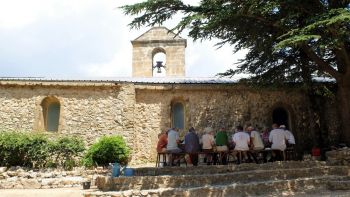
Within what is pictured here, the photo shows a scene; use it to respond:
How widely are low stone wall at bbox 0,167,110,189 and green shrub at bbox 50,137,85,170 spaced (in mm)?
664

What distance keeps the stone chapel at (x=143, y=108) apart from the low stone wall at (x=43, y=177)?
250 cm

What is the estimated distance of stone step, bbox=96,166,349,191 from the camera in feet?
35.6

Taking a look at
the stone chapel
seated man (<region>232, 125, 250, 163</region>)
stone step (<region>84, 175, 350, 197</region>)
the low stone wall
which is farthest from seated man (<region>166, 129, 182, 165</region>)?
the stone chapel

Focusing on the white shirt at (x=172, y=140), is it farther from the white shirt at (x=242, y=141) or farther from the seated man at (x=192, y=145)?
the white shirt at (x=242, y=141)

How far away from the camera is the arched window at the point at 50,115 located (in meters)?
17.5

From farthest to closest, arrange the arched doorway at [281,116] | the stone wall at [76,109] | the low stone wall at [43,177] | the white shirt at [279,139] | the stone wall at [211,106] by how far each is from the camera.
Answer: the arched doorway at [281,116] < the stone wall at [211,106] < the stone wall at [76,109] < the low stone wall at [43,177] < the white shirt at [279,139]

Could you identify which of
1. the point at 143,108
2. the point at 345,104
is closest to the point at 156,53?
the point at 143,108

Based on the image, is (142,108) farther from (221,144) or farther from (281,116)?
(281,116)

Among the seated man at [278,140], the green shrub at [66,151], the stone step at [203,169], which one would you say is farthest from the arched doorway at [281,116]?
the green shrub at [66,151]

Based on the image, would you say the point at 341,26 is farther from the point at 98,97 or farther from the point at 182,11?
the point at 98,97

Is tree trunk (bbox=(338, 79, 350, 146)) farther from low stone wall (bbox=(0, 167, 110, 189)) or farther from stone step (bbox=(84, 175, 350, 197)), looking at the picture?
low stone wall (bbox=(0, 167, 110, 189))

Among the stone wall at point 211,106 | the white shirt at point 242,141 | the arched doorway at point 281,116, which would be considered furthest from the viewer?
the arched doorway at point 281,116

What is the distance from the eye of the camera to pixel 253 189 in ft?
34.9

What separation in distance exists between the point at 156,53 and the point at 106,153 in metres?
10.0
